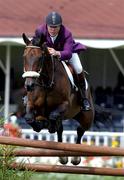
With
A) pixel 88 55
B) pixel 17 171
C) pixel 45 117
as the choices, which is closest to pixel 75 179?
pixel 45 117

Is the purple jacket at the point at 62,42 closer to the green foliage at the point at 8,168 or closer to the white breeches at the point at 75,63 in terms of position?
the white breeches at the point at 75,63

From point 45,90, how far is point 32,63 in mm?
538

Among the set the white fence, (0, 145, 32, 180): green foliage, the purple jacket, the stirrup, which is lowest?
the white fence

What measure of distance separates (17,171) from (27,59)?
122cm

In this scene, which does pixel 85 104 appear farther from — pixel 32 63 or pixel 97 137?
pixel 97 137

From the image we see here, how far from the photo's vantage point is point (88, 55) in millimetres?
19578

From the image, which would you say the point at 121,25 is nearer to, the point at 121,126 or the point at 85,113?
the point at 121,126

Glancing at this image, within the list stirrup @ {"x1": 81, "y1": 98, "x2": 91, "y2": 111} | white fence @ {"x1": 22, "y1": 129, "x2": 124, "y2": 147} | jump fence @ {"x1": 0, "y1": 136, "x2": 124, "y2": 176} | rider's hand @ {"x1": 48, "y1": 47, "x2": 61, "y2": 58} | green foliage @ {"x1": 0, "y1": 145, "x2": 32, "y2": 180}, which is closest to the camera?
green foliage @ {"x1": 0, "y1": 145, "x2": 32, "y2": 180}

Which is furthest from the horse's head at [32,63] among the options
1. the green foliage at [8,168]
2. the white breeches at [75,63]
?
the white breeches at [75,63]

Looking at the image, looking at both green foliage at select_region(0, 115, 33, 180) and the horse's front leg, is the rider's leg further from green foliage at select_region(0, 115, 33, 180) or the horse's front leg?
green foliage at select_region(0, 115, 33, 180)

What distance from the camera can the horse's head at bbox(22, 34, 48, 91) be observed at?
8.27 m

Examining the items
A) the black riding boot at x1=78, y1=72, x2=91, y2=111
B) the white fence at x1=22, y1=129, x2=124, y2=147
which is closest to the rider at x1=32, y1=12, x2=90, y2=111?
the black riding boot at x1=78, y1=72, x2=91, y2=111

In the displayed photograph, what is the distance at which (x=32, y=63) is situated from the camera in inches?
328

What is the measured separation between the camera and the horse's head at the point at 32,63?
8273 millimetres
